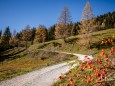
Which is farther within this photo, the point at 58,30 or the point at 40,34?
the point at 40,34

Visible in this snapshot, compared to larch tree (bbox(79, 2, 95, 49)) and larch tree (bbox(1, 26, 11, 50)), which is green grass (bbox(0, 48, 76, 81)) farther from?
larch tree (bbox(1, 26, 11, 50))

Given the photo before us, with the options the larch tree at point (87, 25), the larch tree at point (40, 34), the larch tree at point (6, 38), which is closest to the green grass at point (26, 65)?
the larch tree at point (87, 25)

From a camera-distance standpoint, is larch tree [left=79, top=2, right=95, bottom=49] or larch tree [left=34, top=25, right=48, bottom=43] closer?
larch tree [left=79, top=2, right=95, bottom=49]

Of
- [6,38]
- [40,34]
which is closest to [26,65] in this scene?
[40,34]

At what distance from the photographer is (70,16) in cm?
6475

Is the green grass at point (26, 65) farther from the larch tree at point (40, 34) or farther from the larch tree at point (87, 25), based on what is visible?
the larch tree at point (40, 34)

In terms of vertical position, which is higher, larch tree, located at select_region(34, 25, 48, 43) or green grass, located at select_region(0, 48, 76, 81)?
larch tree, located at select_region(34, 25, 48, 43)

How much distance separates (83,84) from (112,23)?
118275 millimetres

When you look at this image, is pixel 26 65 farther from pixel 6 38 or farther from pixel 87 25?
pixel 6 38

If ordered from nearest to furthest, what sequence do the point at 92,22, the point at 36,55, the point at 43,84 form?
the point at 43,84 → the point at 92,22 → the point at 36,55

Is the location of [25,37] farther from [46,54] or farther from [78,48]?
[78,48]

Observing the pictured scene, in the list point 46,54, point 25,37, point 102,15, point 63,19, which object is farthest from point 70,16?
point 102,15

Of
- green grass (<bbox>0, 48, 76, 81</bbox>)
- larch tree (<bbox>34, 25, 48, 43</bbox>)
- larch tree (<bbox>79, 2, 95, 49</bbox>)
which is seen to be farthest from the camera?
larch tree (<bbox>34, 25, 48, 43</bbox>)

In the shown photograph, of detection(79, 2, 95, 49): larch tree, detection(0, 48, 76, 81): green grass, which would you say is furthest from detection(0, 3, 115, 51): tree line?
detection(0, 48, 76, 81): green grass
